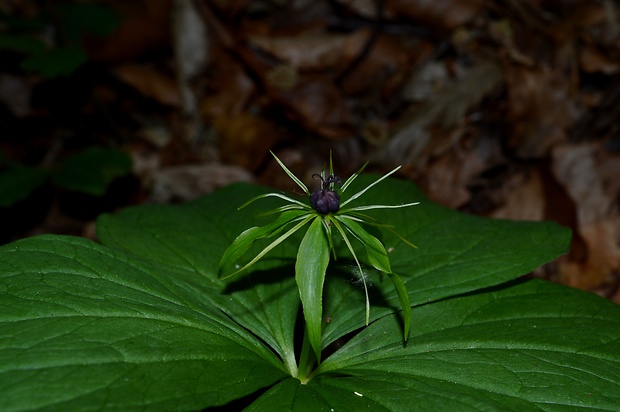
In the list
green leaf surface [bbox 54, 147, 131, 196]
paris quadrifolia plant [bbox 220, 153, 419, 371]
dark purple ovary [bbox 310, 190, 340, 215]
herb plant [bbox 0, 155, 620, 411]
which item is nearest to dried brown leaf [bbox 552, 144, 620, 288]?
herb plant [bbox 0, 155, 620, 411]

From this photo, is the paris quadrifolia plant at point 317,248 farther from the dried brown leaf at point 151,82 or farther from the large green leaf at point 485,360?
the dried brown leaf at point 151,82

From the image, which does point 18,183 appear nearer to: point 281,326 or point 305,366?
point 281,326

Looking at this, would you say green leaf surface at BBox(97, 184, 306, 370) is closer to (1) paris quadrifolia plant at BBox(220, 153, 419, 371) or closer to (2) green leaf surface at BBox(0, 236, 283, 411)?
(2) green leaf surface at BBox(0, 236, 283, 411)

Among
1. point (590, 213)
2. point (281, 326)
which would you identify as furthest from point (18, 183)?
point (590, 213)

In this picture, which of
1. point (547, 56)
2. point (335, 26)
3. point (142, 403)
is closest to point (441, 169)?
point (547, 56)

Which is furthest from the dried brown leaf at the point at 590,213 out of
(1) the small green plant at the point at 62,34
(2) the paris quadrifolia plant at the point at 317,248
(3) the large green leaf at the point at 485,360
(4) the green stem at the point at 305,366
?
(1) the small green plant at the point at 62,34

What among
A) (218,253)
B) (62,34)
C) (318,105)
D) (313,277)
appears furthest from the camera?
(62,34)

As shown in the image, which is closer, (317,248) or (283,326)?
(317,248)
